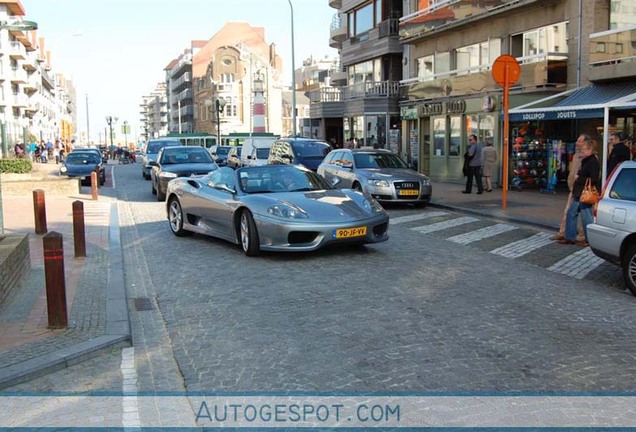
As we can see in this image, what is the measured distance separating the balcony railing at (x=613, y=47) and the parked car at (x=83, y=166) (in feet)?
58.5

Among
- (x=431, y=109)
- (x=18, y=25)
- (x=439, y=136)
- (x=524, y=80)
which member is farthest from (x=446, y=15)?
(x=18, y=25)

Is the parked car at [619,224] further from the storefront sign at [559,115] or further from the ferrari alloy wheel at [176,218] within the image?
the storefront sign at [559,115]

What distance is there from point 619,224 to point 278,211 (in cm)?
436

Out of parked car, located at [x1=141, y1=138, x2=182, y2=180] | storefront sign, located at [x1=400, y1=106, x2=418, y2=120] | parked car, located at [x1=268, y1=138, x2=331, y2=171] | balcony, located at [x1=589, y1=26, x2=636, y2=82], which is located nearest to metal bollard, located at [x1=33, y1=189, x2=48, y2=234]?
parked car, located at [x1=268, y1=138, x2=331, y2=171]

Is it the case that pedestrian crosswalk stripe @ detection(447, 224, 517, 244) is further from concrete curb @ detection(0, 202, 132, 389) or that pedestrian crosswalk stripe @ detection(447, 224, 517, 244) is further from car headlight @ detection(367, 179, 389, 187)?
concrete curb @ detection(0, 202, 132, 389)

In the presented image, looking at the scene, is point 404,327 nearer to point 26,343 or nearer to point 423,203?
point 26,343

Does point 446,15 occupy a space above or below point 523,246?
above

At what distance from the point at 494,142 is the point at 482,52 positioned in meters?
4.08

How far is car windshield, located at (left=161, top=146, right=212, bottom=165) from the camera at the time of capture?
1998 cm

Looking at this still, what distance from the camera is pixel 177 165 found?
19.2 m

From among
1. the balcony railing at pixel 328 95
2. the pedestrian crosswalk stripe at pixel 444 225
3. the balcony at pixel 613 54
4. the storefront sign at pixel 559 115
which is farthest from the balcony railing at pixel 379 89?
the pedestrian crosswalk stripe at pixel 444 225

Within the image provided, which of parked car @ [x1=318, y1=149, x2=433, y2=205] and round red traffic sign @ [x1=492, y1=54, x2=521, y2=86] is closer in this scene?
round red traffic sign @ [x1=492, y1=54, x2=521, y2=86]

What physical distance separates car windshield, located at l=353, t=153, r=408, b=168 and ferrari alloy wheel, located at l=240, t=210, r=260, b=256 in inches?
312

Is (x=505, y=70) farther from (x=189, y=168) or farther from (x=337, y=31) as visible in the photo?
(x=337, y=31)
